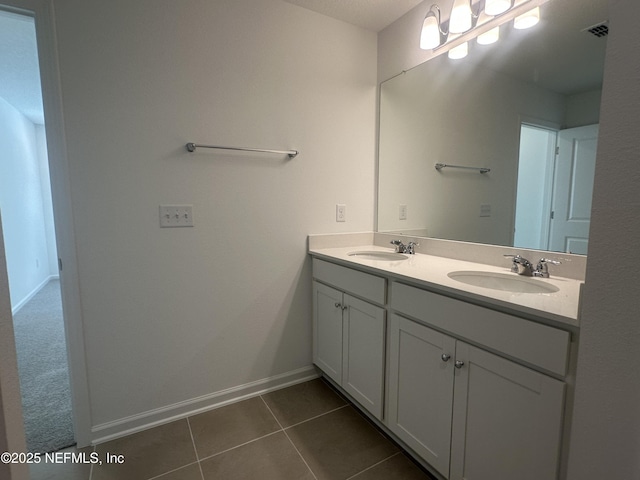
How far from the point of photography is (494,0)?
1420 mm

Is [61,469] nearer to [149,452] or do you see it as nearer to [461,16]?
[149,452]

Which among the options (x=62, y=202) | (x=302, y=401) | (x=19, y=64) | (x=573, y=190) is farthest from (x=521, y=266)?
(x=19, y=64)

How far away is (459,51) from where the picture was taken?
66.7 inches

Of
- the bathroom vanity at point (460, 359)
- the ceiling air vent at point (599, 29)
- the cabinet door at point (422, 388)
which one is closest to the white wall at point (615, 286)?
the bathroom vanity at point (460, 359)

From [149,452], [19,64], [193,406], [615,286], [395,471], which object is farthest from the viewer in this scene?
[19,64]

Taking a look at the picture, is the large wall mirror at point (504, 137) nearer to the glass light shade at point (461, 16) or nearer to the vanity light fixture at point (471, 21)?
A: the vanity light fixture at point (471, 21)

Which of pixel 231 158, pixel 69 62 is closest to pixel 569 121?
pixel 231 158

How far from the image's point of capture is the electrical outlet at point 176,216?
163 cm

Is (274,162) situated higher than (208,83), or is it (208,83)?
(208,83)

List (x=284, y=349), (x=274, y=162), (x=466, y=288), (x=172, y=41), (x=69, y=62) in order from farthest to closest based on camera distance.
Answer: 1. (x=284, y=349)
2. (x=274, y=162)
3. (x=172, y=41)
4. (x=69, y=62)
5. (x=466, y=288)

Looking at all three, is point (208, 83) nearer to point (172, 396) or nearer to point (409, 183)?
point (409, 183)

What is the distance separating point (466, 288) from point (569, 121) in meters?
0.84

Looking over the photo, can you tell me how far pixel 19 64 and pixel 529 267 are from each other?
4088 mm

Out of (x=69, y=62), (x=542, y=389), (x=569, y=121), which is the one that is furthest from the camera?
(x=69, y=62)
